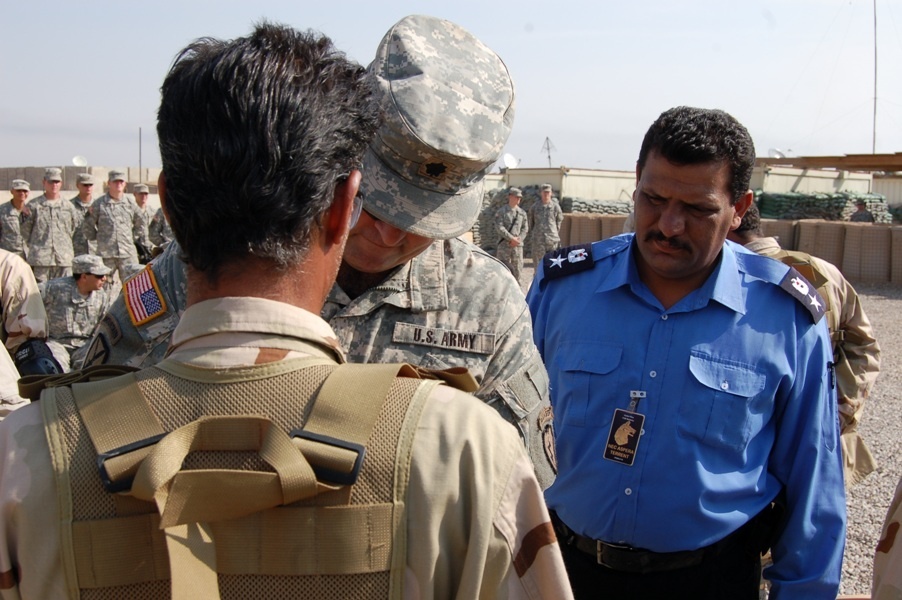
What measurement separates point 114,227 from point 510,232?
6.99 m

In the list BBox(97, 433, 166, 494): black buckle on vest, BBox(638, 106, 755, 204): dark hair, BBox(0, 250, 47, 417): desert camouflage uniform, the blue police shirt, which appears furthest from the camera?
BBox(0, 250, 47, 417): desert camouflage uniform

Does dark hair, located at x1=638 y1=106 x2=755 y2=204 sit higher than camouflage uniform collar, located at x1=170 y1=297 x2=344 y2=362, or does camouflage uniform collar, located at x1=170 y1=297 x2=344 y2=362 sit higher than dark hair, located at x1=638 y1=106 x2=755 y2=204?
dark hair, located at x1=638 y1=106 x2=755 y2=204

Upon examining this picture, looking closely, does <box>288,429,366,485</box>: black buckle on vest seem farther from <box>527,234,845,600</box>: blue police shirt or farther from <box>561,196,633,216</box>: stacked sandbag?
<box>561,196,633,216</box>: stacked sandbag

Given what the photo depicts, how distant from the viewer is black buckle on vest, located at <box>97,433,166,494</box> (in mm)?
1019

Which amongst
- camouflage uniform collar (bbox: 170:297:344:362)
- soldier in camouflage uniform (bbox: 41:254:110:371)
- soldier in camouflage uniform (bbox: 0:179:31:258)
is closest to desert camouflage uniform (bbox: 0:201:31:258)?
soldier in camouflage uniform (bbox: 0:179:31:258)

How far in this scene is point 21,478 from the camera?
3.43ft

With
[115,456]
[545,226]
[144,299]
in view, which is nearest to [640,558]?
[144,299]

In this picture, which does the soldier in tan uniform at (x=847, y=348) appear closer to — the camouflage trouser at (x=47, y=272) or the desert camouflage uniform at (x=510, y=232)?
the desert camouflage uniform at (x=510, y=232)

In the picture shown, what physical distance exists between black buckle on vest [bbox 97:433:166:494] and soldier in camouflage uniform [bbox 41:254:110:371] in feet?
26.3

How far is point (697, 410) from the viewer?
244cm

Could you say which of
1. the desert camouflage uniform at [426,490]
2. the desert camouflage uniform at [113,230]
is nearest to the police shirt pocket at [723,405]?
the desert camouflage uniform at [426,490]

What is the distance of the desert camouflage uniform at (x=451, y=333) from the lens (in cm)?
186

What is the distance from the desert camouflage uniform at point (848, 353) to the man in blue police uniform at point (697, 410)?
4.77 feet

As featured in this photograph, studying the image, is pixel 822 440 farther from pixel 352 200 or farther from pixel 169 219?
pixel 169 219
